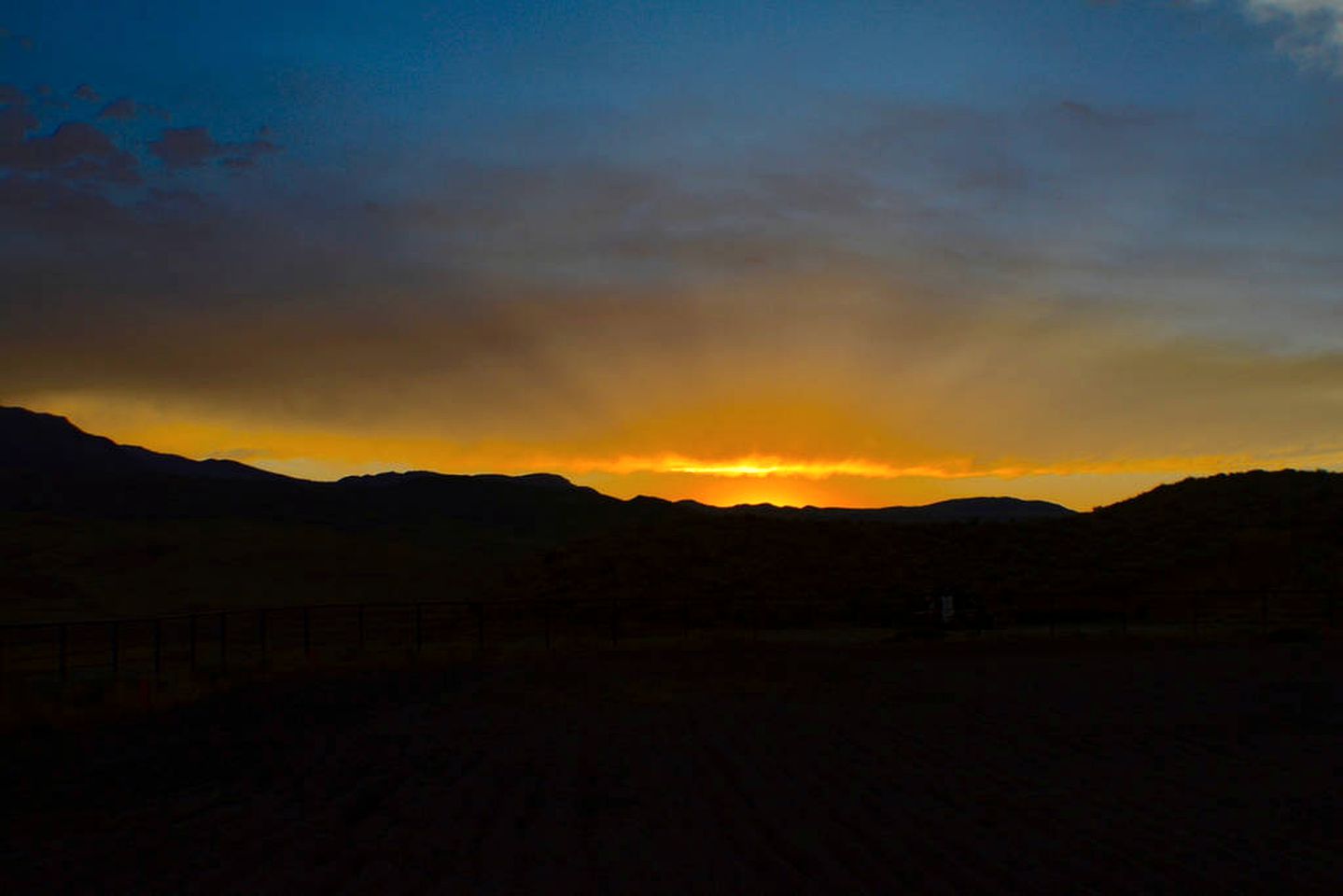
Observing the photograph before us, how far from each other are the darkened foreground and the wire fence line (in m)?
18.5

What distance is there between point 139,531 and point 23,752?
85.7 m

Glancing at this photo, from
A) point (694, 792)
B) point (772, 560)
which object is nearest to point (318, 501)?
point (772, 560)

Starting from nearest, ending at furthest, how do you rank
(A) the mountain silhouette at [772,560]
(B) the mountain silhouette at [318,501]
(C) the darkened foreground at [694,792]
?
1. (C) the darkened foreground at [694,792]
2. (A) the mountain silhouette at [772,560]
3. (B) the mountain silhouette at [318,501]

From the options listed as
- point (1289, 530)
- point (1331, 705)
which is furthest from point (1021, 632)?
point (1289, 530)

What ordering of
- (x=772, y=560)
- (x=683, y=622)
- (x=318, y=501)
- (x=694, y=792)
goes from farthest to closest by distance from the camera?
(x=318, y=501) → (x=772, y=560) → (x=683, y=622) → (x=694, y=792)

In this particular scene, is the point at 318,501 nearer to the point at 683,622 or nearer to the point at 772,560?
the point at 772,560

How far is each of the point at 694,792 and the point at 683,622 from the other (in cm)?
2835

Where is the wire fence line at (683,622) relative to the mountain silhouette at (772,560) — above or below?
below

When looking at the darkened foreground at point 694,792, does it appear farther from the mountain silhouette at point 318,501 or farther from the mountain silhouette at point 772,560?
the mountain silhouette at point 318,501

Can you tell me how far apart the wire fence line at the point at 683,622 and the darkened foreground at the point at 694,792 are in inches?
729

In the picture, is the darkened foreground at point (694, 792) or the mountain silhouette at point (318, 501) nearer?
the darkened foreground at point (694, 792)

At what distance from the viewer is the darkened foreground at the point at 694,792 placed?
8.81 meters

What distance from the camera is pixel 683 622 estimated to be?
40.3 meters

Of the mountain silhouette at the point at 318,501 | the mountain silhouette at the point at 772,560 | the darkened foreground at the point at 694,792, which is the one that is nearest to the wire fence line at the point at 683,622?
the mountain silhouette at the point at 772,560
